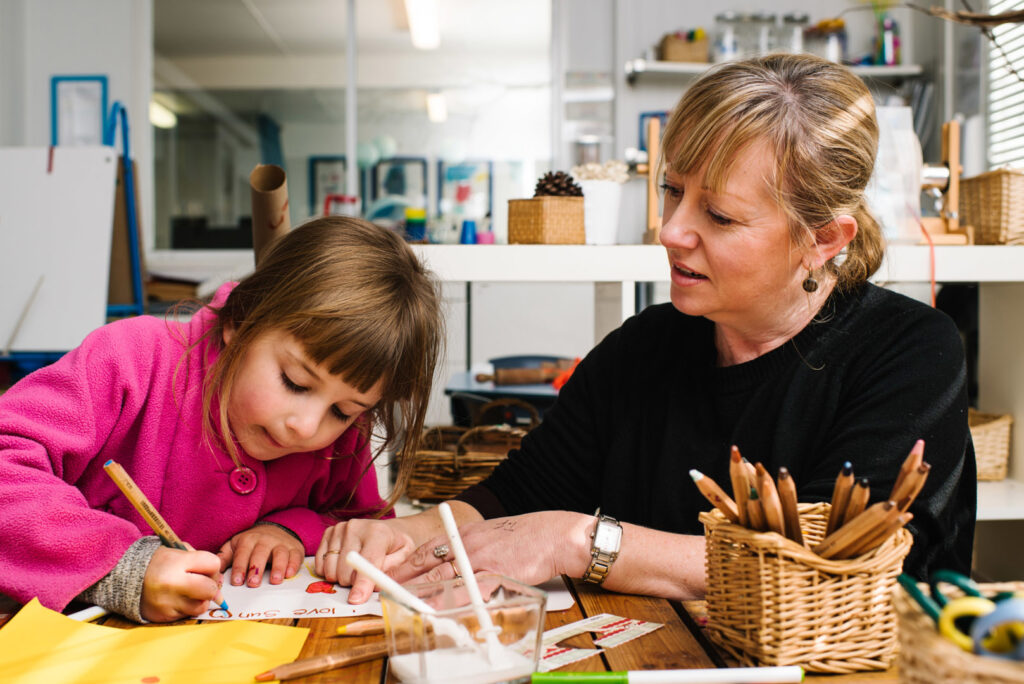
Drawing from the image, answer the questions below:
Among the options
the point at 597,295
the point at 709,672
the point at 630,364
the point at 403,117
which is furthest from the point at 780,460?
the point at 403,117

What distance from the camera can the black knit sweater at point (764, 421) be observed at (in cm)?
95

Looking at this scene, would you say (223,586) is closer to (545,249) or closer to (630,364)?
(630,364)

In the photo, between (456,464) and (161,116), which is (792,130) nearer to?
(456,464)

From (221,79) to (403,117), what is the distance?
3.31 ft

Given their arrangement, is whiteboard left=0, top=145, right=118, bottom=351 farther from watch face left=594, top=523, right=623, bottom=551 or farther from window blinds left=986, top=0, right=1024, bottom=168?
window blinds left=986, top=0, right=1024, bottom=168

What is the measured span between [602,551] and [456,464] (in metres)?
0.84

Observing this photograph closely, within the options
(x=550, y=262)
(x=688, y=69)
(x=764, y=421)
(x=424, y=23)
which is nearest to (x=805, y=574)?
(x=764, y=421)

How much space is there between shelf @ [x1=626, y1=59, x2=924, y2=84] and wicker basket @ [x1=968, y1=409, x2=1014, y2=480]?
276 cm

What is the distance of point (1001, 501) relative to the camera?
173cm

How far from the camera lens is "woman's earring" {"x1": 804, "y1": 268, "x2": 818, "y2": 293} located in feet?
3.60

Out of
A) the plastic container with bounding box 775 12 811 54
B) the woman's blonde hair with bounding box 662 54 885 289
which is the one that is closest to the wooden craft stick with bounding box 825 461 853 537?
the woman's blonde hair with bounding box 662 54 885 289

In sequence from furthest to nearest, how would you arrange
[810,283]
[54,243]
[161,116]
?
1. [161,116]
2. [54,243]
3. [810,283]

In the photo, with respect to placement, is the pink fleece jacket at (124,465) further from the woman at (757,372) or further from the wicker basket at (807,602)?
the wicker basket at (807,602)

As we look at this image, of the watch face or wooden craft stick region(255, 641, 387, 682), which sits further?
the watch face
